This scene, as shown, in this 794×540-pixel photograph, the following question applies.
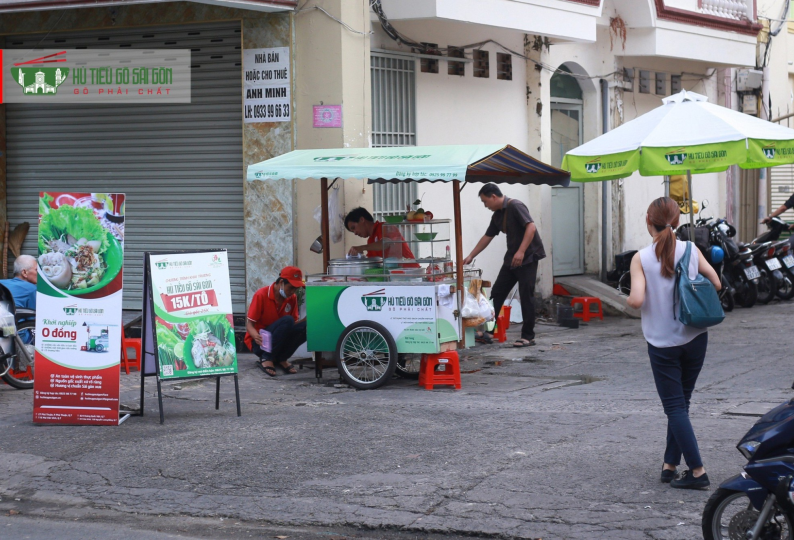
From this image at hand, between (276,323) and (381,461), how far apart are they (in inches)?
144

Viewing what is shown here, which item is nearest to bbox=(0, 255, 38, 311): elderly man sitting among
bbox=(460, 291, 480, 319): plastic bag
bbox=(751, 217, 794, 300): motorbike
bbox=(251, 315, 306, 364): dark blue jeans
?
bbox=(251, 315, 306, 364): dark blue jeans

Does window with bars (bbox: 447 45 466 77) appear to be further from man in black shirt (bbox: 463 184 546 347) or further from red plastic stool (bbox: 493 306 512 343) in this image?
red plastic stool (bbox: 493 306 512 343)

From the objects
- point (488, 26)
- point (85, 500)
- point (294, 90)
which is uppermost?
point (488, 26)

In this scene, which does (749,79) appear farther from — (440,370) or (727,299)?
(440,370)

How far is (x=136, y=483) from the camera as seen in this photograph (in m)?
6.02

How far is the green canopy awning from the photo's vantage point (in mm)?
8391

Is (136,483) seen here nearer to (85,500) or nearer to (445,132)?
(85,500)

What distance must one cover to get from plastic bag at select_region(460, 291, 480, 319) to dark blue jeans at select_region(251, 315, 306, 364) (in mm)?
1662

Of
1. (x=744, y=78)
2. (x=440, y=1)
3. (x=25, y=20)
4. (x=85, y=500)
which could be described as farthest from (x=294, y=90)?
(x=744, y=78)

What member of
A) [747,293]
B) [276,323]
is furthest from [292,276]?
[747,293]

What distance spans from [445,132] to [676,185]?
4564mm

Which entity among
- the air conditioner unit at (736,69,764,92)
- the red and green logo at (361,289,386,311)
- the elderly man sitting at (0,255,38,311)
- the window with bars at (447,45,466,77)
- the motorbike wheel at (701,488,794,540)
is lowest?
the motorbike wheel at (701,488,794,540)

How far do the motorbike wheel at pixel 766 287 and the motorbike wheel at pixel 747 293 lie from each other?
389 millimetres

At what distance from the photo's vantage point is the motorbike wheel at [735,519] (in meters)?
4.14
